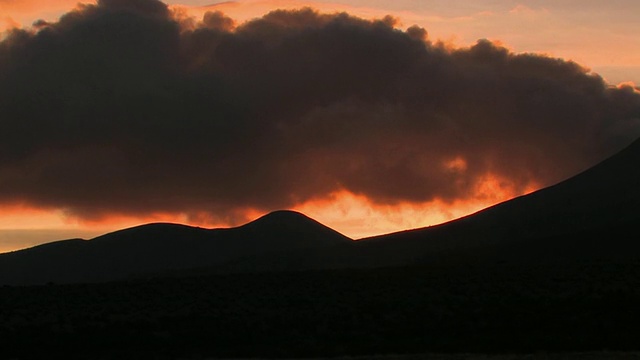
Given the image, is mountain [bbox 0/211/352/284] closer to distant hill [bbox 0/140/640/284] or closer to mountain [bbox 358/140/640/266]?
distant hill [bbox 0/140/640/284]

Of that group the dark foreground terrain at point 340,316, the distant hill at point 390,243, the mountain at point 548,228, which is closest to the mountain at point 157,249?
the distant hill at point 390,243

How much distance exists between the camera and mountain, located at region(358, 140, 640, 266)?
3674 inches

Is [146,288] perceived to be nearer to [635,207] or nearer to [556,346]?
[556,346]

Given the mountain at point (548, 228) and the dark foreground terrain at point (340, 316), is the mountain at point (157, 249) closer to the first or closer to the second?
the mountain at point (548, 228)

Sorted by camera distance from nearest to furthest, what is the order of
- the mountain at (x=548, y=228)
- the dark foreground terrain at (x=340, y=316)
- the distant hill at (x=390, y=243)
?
the dark foreground terrain at (x=340, y=316) → the mountain at (x=548, y=228) → the distant hill at (x=390, y=243)

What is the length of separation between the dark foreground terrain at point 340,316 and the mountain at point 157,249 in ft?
273

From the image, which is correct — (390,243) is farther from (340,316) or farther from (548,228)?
(340,316)

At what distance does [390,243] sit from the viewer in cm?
12069

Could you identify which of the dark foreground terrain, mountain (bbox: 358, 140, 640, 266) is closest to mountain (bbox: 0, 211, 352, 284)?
mountain (bbox: 358, 140, 640, 266)

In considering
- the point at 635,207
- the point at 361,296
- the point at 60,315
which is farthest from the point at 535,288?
the point at 635,207

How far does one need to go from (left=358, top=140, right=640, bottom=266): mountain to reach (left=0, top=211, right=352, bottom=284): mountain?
27351 mm

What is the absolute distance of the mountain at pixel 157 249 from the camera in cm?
14500

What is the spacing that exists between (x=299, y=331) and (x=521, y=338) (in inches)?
367

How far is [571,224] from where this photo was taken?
386ft
